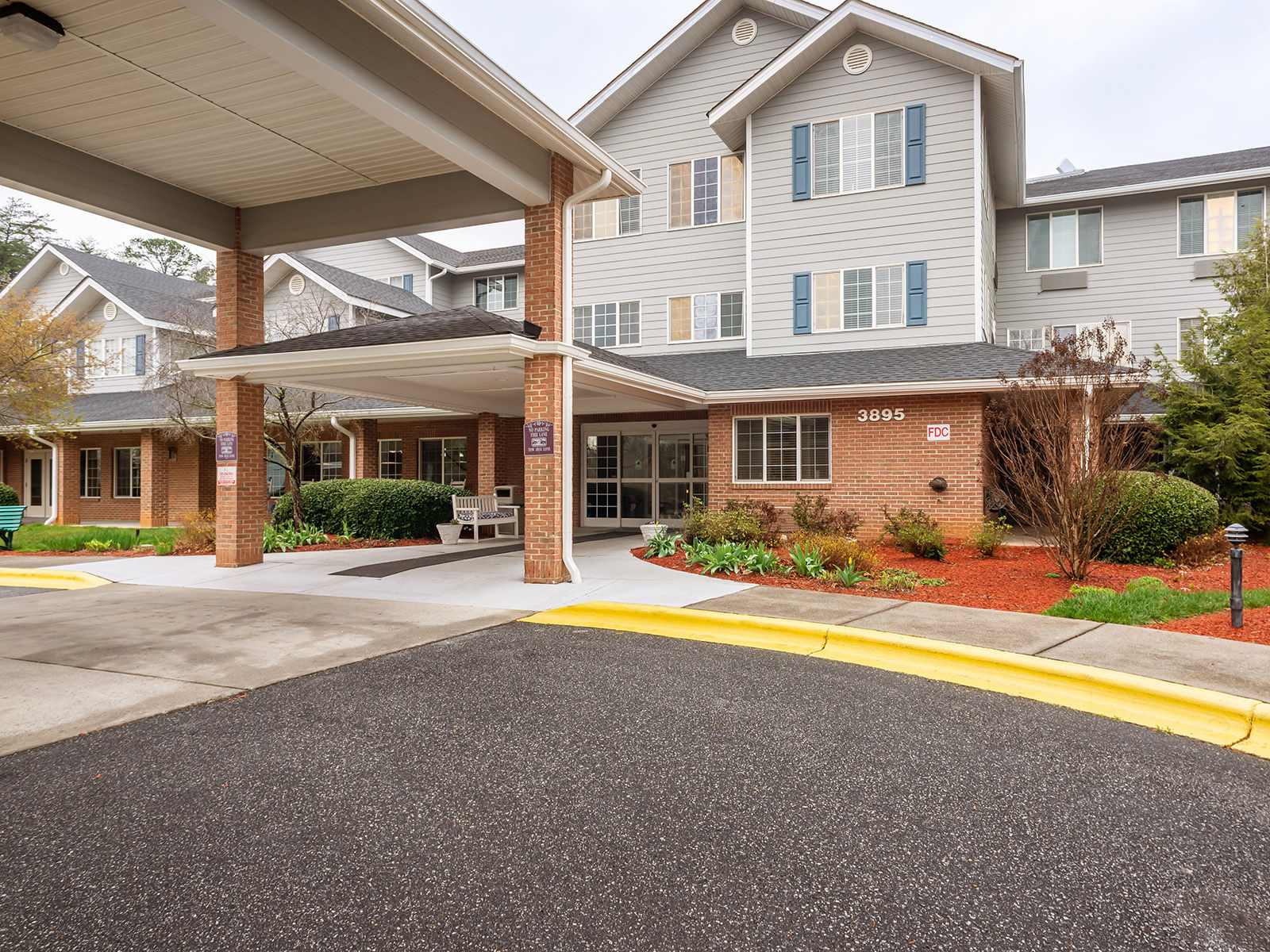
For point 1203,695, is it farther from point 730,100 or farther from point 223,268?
point 730,100

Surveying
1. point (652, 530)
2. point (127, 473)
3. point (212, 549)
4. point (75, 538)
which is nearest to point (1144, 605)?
point (652, 530)

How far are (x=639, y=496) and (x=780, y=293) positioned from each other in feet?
20.1

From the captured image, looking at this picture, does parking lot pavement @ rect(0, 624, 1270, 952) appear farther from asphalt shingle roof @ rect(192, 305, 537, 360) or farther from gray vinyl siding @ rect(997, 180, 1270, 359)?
gray vinyl siding @ rect(997, 180, 1270, 359)

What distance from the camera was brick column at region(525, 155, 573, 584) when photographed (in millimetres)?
9562

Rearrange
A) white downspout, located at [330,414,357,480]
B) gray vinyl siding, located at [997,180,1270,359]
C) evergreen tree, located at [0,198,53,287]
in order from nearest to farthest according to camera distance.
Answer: gray vinyl siding, located at [997,180,1270,359]
white downspout, located at [330,414,357,480]
evergreen tree, located at [0,198,53,287]

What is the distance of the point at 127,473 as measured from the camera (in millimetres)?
22656

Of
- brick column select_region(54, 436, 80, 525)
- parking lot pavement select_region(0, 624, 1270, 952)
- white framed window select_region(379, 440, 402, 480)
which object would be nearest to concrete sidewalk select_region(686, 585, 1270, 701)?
parking lot pavement select_region(0, 624, 1270, 952)

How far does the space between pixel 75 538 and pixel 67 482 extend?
814cm

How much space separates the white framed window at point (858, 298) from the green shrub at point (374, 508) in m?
9.06

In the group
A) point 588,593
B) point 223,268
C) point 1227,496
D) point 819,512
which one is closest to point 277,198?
point 223,268

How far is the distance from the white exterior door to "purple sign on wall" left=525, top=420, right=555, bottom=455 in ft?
73.3

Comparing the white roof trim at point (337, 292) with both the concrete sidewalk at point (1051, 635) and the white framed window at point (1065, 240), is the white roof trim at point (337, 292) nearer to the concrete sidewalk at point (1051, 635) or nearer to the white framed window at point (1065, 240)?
the concrete sidewalk at point (1051, 635)

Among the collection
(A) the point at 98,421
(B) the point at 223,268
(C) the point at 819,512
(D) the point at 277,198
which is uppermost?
(D) the point at 277,198

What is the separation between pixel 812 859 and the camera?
3.00 m
